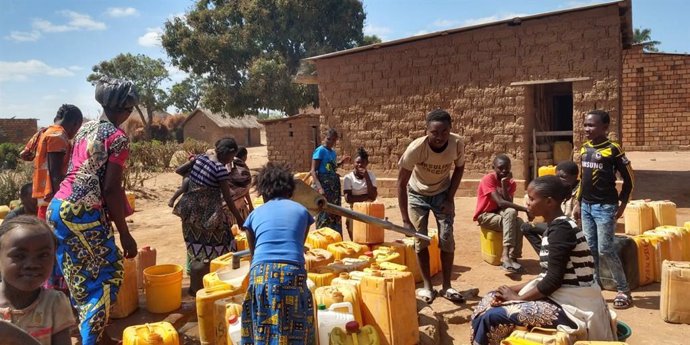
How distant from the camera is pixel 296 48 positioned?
2586cm

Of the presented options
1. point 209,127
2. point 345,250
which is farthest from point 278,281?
point 209,127

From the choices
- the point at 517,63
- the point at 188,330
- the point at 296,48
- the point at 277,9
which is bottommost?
the point at 188,330

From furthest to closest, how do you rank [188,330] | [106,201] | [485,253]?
1. [485,253]
2. [188,330]
3. [106,201]

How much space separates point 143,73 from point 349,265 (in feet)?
131

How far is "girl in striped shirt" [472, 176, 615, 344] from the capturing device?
8.43 feet

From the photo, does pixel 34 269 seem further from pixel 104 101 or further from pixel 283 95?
pixel 283 95

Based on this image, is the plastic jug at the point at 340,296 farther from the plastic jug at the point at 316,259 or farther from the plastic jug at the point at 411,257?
the plastic jug at the point at 411,257

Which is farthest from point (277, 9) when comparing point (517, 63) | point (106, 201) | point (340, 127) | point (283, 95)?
point (106, 201)

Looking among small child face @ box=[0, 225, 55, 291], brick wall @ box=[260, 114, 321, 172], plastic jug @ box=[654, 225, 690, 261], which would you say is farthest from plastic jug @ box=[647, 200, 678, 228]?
brick wall @ box=[260, 114, 321, 172]

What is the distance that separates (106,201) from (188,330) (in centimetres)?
134

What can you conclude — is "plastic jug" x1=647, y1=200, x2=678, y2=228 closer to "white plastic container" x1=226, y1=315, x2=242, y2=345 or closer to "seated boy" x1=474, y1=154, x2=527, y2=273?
"seated boy" x1=474, y1=154, x2=527, y2=273

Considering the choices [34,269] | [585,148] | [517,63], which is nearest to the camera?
[34,269]

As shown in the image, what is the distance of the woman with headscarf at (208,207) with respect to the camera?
4215 millimetres

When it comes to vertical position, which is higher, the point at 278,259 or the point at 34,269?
the point at 34,269
